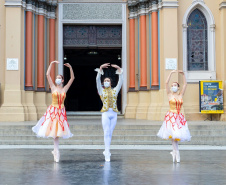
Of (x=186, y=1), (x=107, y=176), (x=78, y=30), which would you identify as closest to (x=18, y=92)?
(x=78, y=30)

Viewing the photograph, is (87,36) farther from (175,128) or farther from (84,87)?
(175,128)

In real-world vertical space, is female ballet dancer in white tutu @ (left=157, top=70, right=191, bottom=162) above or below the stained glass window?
below

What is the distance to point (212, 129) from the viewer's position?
42.7ft

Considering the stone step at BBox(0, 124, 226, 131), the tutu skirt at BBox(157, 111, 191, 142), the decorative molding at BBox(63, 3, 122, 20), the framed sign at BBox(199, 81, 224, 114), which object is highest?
the decorative molding at BBox(63, 3, 122, 20)

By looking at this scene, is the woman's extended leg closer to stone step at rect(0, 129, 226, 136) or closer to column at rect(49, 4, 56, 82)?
stone step at rect(0, 129, 226, 136)

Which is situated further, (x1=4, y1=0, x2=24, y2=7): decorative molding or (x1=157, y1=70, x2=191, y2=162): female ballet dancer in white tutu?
(x1=4, y1=0, x2=24, y2=7): decorative molding

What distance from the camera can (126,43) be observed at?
63.0 feet

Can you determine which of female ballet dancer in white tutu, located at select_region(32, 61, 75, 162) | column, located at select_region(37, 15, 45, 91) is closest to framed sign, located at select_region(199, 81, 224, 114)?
column, located at select_region(37, 15, 45, 91)

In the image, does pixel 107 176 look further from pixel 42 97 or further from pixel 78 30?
pixel 78 30

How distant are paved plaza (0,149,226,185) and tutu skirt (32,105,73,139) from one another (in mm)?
534

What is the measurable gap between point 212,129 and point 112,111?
5169mm

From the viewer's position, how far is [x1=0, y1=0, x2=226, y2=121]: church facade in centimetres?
1650

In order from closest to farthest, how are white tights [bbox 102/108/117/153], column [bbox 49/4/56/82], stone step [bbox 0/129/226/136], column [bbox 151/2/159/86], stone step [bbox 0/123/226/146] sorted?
white tights [bbox 102/108/117/153] < stone step [bbox 0/123/226/146] < stone step [bbox 0/129/226/136] < column [bbox 151/2/159/86] < column [bbox 49/4/56/82]

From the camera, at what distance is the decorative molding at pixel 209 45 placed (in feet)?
55.4
